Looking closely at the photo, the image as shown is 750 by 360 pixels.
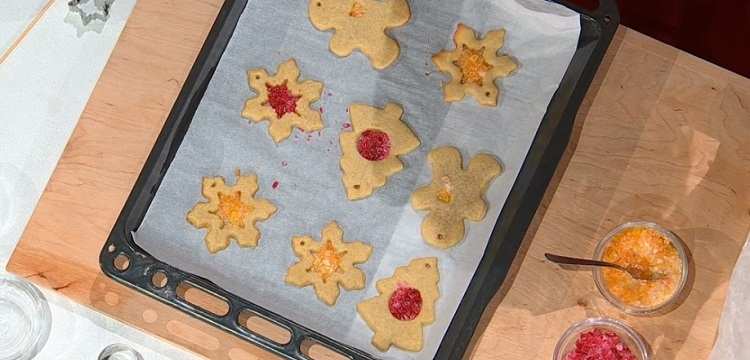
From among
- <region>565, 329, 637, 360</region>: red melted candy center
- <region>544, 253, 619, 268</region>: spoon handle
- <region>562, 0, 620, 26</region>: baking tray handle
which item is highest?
<region>562, 0, 620, 26</region>: baking tray handle

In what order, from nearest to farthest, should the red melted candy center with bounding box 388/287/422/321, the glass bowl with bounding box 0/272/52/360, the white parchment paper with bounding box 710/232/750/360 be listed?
the white parchment paper with bounding box 710/232/750/360
the red melted candy center with bounding box 388/287/422/321
the glass bowl with bounding box 0/272/52/360

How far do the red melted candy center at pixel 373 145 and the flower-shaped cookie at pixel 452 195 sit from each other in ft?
0.25

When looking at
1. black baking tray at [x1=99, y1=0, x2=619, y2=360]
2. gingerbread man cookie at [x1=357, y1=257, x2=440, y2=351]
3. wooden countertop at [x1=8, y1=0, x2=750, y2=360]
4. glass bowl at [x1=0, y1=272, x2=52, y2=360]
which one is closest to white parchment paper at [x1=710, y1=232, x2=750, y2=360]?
wooden countertop at [x1=8, y1=0, x2=750, y2=360]

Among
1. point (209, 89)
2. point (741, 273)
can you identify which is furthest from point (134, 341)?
point (741, 273)

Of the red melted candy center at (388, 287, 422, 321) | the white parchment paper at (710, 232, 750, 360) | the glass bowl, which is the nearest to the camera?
the white parchment paper at (710, 232, 750, 360)

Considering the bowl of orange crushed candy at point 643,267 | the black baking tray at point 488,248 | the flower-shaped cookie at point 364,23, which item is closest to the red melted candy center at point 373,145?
the flower-shaped cookie at point 364,23

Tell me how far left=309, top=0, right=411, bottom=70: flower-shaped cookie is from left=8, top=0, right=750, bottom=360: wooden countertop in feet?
1.05

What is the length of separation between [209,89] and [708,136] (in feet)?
2.55

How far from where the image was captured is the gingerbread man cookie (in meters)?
1.56

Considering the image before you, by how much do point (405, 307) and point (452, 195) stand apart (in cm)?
19

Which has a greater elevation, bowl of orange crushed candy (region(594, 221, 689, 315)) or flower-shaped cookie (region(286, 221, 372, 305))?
bowl of orange crushed candy (region(594, 221, 689, 315))

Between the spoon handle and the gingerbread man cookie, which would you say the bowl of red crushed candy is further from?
the gingerbread man cookie

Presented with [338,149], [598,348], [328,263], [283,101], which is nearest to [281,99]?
[283,101]

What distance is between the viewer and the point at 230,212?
63.7 inches
